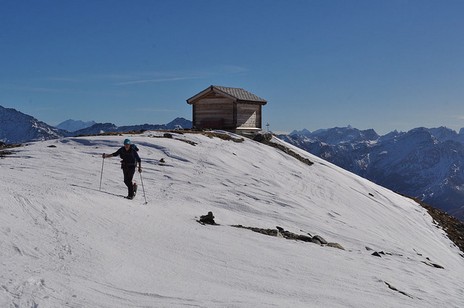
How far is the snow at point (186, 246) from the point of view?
6.49 metres

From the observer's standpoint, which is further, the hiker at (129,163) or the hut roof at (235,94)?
the hut roof at (235,94)

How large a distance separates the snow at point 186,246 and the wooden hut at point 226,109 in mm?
16420

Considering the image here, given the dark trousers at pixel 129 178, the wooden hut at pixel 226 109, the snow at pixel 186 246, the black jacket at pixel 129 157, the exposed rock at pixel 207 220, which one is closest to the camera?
the snow at pixel 186 246

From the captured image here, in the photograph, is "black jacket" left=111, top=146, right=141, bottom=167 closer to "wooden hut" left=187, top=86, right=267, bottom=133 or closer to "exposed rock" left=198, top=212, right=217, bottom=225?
"exposed rock" left=198, top=212, right=217, bottom=225

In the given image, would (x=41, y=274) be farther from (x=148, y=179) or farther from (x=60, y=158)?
(x=60, y=158)

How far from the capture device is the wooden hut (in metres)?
36.8

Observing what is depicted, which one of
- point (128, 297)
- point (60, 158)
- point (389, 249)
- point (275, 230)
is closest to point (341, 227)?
point (389, 249)

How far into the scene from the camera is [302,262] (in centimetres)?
927

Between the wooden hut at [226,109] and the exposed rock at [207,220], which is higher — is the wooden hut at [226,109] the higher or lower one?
the higher one

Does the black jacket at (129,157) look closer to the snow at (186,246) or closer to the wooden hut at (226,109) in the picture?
the snow at (186,246)

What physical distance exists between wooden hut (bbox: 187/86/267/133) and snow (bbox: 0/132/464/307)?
16.4 m

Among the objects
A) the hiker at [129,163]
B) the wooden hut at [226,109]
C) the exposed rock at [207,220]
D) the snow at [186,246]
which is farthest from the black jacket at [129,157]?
the wooden hut at [226,109]

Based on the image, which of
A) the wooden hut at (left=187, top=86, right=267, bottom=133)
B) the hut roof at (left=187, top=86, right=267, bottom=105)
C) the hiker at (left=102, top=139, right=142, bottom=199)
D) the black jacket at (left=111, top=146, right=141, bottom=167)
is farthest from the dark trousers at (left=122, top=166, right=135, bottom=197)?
the hut roof at (left=187, top=86, right=267, bottom=105)

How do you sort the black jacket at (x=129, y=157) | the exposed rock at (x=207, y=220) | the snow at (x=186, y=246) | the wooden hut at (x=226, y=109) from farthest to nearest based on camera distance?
the wooden hut at (x=226, y=109) → the black jacket at (x=129, y=157) → the exposed rock at (x=207, y=220) → the snow at (x=186, y=246)
